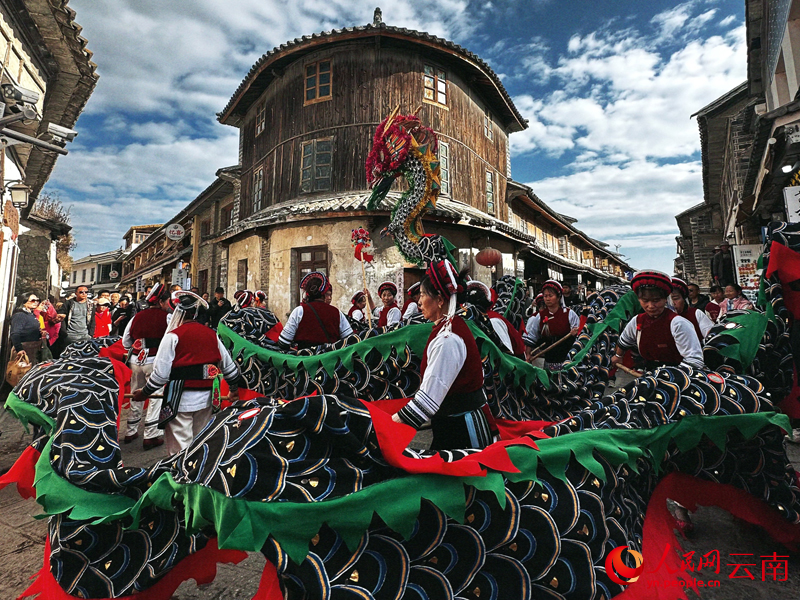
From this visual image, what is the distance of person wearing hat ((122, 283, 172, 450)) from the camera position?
5.23m

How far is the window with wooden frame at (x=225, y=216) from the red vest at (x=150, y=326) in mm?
15393

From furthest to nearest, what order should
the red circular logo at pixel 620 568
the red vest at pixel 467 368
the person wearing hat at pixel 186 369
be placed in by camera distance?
1. the person wearing hat at pixel 186 369
2. the red vest at pixel 467 368
3. the red circular logo at pixel 620 568

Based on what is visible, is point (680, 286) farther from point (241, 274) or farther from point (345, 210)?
point (241, 274)

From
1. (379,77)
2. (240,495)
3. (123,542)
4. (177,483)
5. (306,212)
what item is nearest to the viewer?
(240,495)

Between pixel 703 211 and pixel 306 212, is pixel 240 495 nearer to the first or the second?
pixel 306 212

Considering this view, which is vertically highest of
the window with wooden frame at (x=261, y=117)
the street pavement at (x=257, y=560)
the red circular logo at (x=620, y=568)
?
the window with wooden frame at (x=261, y=117)

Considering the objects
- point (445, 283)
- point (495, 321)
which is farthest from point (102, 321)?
point (445, 283)

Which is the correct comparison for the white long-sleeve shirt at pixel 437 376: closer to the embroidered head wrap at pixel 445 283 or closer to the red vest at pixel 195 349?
the embroidered head wrap at pixel 445 283

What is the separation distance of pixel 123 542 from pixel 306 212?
1166cm

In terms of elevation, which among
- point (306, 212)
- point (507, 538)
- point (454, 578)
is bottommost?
point (454, 578)

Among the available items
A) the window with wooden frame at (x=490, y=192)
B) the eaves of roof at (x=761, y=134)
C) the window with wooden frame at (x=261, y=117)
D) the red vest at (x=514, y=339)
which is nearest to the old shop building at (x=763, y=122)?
the eaves of roof at (x=761, y=134)

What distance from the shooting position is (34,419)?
2.26m

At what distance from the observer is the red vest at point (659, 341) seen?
3.51 meters

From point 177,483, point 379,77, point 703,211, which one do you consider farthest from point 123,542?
point 703,211
